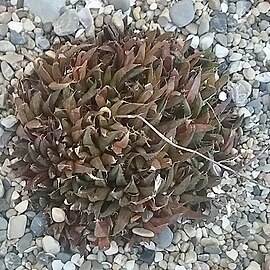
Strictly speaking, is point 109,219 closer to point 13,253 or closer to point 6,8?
point 13,253

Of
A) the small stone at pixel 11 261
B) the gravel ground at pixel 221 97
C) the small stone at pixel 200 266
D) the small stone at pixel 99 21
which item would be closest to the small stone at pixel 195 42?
the gravel ground at pixel 221 97

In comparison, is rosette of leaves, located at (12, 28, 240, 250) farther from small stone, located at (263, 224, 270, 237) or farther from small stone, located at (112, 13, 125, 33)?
small stone, located at (263, 224, 270, 237)

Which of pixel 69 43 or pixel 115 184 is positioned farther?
pixel 69 43

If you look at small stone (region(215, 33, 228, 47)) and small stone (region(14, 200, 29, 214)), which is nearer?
Answer: small stone (region(14, 200, 29, 214))

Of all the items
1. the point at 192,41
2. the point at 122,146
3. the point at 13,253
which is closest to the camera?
the point at 122,146

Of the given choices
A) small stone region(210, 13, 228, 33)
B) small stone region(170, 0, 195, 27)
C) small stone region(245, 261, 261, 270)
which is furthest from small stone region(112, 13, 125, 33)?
small stone region(245, 261, 261, 270)

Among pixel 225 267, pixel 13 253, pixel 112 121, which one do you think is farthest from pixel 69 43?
pixel 225 267
